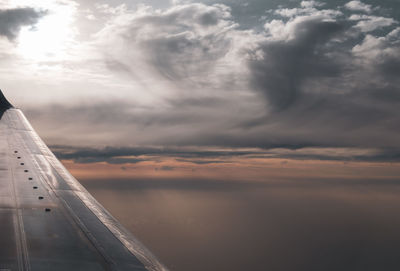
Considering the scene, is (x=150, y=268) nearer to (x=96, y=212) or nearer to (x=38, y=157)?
(x=96, y=212)

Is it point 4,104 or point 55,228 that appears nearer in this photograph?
point 55,228

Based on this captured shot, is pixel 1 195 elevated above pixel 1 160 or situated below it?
below

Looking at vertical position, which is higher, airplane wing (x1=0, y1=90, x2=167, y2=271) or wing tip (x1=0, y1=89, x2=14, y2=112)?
wing tip (x1=0, y1=89, x2=14, y2=112)

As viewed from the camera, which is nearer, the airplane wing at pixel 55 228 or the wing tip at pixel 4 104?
the airplane wing at pixel 55 228

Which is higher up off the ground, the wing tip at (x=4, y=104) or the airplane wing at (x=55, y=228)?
the wing tip at (x=4, y=104)

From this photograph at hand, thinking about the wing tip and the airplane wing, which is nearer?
the airplane wing

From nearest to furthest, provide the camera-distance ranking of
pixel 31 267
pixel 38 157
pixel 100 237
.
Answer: pixel 31 267 < pixel 100 237 < pixel 38 157

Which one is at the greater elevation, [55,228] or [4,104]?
[4,104]

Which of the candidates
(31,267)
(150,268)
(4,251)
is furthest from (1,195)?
(150,268)
